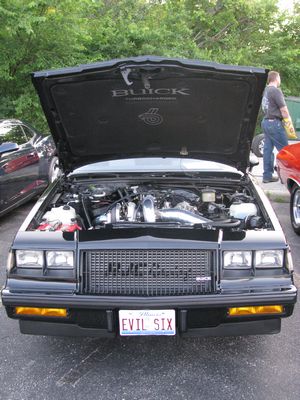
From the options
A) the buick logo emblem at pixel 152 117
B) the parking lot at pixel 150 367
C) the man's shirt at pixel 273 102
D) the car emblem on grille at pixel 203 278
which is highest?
the buick logo emblem at pixel 152 117

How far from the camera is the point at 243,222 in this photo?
2910 millimetres

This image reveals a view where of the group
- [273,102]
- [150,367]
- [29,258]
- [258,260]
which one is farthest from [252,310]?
[273,102]

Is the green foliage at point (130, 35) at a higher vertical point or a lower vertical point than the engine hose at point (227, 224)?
higher

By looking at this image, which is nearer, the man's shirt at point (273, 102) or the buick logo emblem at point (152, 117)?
the buick logo emblem at point (152, 117)

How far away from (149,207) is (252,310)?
1068 millimetres

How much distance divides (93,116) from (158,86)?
65 cm

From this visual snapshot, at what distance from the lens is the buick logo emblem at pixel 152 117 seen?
332 centimetres

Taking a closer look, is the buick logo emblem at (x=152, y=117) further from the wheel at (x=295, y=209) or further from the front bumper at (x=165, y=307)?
the wheel at (x=295, y=209)

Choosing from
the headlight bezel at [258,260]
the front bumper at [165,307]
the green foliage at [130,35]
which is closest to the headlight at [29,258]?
the front bumper at [165,307]

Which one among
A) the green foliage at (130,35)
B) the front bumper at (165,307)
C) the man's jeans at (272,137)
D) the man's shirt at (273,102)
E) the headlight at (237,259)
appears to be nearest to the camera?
the front bumper at (165,307)

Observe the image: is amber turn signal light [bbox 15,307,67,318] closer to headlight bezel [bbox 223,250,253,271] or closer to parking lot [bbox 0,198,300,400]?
parking lot [bbox 0,198,300,400]

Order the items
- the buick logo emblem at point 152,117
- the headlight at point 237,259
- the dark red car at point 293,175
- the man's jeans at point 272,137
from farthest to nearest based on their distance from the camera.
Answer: the man's jeans at point 272,137 → the dark red car at point 293,175 → the buick logo emblem at point 152,117 → the headlight at point 237,259

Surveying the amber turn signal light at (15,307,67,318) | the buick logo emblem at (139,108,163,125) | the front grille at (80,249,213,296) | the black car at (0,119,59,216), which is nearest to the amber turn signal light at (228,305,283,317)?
the front grille at (80,249,213,296)

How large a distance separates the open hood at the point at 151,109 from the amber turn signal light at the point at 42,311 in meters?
1.58
